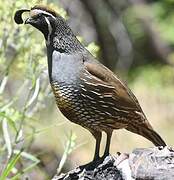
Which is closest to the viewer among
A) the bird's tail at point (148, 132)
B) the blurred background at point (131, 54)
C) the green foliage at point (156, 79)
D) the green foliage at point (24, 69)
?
the bird's tail at point (148, 132)

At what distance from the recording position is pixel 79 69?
384 cm

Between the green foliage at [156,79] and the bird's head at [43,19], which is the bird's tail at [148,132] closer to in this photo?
the bird's head at [43,19]

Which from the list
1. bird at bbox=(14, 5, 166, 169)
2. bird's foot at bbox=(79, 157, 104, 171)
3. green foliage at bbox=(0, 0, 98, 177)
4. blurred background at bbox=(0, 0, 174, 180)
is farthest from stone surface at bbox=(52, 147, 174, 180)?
blurred background at bbox=(0, 0, 174, 180)

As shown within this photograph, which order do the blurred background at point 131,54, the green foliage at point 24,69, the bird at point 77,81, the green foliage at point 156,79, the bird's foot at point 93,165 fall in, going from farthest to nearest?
1. the green foliage at point 156,79
2. the blurred background at point 131,54
3. the green foliage at point 24,69
4. the bird's foot at point 93,165
5. the bird at point 77,81

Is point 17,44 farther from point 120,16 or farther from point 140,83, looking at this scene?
point 120,16

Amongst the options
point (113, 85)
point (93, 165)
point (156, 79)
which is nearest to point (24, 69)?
point (113, 85)

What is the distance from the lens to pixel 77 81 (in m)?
3.80

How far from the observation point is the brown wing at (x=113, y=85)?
3.90 metres

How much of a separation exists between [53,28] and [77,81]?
287 millimetres

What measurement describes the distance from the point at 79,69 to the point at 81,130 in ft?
16.4

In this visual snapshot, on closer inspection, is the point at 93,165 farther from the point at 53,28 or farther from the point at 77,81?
the point at 53,28

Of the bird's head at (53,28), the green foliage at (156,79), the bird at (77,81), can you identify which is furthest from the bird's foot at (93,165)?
the green foliage at (156,79)

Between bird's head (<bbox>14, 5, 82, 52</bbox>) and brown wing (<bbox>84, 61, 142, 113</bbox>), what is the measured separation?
0.42 ft

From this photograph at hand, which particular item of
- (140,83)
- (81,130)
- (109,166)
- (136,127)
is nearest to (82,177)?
(109,166)
